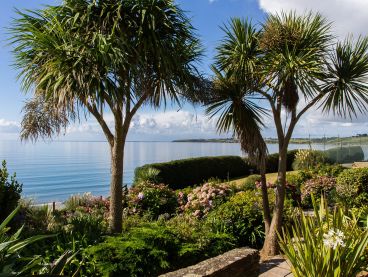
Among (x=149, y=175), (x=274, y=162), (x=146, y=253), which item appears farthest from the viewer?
(x=274, y=162)

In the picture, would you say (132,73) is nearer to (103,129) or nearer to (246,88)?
(103,129)

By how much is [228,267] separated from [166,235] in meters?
1.07

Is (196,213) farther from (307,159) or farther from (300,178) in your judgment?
(307,159)

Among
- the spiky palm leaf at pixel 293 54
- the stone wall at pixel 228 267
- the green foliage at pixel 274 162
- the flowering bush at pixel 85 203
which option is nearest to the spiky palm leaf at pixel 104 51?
the spiky palm leaf at pixel 293 54

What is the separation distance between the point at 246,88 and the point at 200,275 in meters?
3.76

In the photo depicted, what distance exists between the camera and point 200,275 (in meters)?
3.83

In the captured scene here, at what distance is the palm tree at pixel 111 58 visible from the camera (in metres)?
5.34

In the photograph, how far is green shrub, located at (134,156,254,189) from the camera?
628 inches

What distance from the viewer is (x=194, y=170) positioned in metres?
18.5

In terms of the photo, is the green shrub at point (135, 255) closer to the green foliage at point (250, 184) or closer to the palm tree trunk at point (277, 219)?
the palm tree trunk at point (277, 219)

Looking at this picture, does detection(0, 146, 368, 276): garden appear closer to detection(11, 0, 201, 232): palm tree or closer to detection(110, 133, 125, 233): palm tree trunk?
detection(110, 133, 125, 233): palm tree trunk

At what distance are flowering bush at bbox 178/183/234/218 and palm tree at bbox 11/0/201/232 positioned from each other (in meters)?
3.36

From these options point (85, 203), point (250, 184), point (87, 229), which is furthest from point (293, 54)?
point (250, 184)

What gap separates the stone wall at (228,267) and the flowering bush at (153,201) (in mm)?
5275
